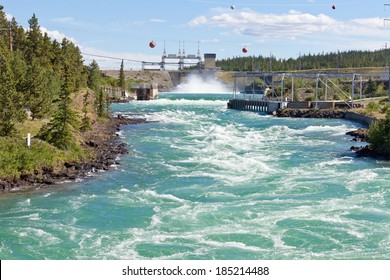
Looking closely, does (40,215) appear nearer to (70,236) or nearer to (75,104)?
(70,236)

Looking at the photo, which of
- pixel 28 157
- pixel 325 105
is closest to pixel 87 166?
pixel 28 157

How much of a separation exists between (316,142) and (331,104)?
4212 cm

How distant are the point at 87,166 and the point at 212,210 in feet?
45.9

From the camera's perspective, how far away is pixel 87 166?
42125 mm

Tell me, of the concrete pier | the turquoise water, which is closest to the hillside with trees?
the turquoise water

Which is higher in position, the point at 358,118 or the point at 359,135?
the point at 358,118

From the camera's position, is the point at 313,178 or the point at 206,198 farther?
the point at 313,178

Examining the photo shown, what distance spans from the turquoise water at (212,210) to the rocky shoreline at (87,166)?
1150mm

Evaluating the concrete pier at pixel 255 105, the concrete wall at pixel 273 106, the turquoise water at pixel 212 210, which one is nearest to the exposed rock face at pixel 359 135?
the turquoise water at pixel 212 210

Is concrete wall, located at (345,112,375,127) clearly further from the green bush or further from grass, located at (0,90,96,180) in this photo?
grass, located at (0,90,96,180)

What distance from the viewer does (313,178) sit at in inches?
1558

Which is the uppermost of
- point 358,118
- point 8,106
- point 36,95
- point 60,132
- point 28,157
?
point 36,95

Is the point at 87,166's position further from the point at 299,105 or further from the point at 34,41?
the point at 299,105

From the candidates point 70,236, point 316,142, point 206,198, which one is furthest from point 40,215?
Result: point 316,142
